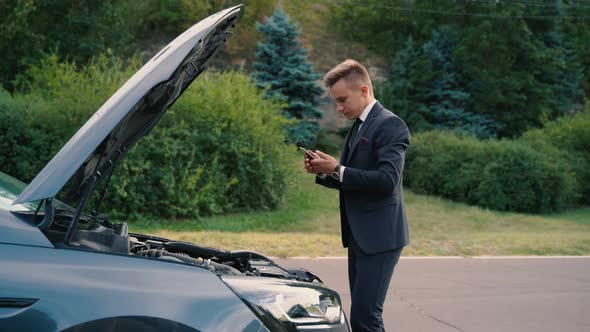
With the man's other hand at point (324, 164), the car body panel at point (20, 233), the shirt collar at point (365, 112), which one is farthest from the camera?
the shirt collar at point (365, 112)

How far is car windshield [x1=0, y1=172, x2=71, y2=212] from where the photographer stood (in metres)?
2.93

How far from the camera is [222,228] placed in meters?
14.9

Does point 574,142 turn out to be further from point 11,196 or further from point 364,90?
point 11,196

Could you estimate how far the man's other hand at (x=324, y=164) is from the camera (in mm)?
3830

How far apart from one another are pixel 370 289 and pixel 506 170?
18.4 m

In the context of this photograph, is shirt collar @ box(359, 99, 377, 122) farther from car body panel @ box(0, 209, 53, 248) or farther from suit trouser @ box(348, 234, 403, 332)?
car body panel @ box(0, 209, 53, 248)

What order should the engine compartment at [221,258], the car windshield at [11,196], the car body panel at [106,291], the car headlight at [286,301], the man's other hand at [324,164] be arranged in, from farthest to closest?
the man's other hand at [324,164], the engine compartment at [221,258], the car windshield at [11,196], the car headlight at [286,301], the car body panel at [106,291]

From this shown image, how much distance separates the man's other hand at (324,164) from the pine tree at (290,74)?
22.7m

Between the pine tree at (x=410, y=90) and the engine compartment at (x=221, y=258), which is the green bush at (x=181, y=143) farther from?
the pine tree at (x=410, y=90)

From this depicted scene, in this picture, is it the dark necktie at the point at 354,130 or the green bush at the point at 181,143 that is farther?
the green bush at the point at 181,143

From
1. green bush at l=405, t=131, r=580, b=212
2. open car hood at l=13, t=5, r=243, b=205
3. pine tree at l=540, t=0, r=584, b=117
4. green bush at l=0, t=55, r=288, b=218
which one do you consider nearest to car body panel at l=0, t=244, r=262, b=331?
open car hood at l=13, t=5, r=243, b=205

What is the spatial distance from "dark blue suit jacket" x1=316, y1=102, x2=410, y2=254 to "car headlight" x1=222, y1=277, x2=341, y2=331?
0.70 metres

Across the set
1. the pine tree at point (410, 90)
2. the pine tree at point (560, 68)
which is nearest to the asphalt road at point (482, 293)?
the pine tree at point (410, 90)

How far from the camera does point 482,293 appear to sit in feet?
26.5
